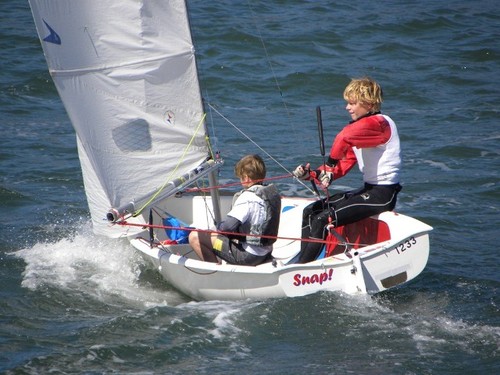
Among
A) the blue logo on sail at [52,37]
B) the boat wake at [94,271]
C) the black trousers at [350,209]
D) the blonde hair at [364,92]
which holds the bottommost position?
the boat wake at [94,271]

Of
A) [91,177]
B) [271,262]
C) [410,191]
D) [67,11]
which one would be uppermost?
[67,11]

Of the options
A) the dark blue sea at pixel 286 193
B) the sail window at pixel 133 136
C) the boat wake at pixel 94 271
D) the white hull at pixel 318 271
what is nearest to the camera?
the dark blue sea at pixel 286 193

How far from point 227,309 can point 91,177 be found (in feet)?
4.58

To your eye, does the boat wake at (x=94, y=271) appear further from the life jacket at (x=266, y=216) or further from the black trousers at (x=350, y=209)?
the black trousers at (x=350, y=209)

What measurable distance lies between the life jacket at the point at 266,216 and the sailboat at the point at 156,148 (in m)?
0.19

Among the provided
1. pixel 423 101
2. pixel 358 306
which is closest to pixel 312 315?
pixel 358 306

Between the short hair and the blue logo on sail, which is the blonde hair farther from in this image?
the blue logo on sail

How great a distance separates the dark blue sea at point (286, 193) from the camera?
504 cm

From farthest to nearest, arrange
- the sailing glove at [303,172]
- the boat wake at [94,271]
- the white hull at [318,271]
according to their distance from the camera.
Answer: the boat wake at [94,271], the sailing glove at [303,172], the white hull at [318,271]

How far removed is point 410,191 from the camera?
27.0 feet

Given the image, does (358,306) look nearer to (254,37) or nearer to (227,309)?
(227,309)

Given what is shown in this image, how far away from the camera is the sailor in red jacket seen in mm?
5566

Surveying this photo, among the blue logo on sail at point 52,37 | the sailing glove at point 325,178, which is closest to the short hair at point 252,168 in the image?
the sailing glove at point 325,178

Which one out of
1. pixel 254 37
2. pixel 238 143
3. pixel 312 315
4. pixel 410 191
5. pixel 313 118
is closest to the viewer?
pixel 312 315
